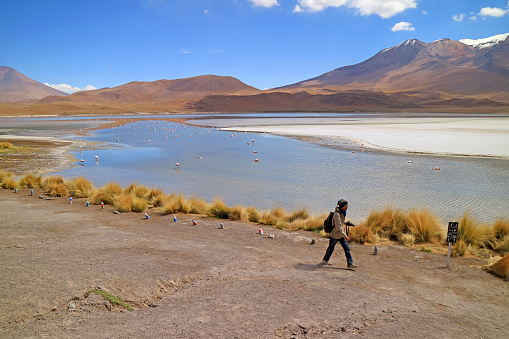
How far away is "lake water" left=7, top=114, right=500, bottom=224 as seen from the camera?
35.2 ft

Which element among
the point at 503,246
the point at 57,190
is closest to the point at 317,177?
the point at 503,246

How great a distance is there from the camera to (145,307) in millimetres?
4414

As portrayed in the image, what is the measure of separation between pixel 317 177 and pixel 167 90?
163472mm

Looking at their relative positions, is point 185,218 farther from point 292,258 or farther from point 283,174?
point 283,174

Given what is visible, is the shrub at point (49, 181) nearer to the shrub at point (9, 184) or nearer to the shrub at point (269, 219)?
the shrub at point (9, 184)

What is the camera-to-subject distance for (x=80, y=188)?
11812 millimetres

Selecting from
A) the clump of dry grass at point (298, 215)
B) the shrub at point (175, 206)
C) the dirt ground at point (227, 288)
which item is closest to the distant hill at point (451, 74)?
the clump of dry grass at point (298, 215)

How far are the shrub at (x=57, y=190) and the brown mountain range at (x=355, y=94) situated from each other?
78.3 m

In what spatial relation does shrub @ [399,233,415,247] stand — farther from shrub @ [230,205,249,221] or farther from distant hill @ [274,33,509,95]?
distant hill @ [274,33,509,95]

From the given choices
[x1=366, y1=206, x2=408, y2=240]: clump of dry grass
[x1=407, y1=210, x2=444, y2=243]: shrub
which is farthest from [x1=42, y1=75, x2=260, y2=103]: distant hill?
[x1=407, y1=210, x2=444, y2=243]: shrub

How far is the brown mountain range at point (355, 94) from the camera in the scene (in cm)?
9200

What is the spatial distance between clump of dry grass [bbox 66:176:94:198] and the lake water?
6.59ft

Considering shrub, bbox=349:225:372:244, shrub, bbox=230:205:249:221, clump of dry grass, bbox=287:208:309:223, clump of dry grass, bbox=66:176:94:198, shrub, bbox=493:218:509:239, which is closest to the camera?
shrub, bbox=493:218:509:239

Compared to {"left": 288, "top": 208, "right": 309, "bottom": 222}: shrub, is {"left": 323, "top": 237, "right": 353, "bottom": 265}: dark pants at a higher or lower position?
higher
